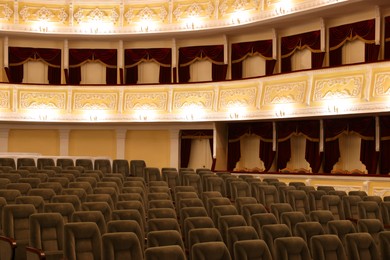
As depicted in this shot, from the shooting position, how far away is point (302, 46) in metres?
15.3

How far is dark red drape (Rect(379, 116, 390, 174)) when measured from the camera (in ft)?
42.7

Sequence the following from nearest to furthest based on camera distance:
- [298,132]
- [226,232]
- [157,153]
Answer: [226,232]
[298,132]
[157,153]

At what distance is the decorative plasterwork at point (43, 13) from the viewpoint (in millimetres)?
17359

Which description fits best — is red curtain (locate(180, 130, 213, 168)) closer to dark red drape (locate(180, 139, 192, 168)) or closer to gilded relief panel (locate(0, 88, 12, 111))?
dark red drape (locate(180, 139, 192, 168))

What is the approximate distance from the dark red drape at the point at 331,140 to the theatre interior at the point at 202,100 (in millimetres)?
25

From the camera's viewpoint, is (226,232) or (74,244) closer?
(74,244)

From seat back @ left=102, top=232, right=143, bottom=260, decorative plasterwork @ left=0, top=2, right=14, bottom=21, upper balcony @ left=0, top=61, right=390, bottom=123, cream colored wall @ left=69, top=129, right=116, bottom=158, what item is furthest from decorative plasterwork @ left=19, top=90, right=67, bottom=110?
seat back @ left=102, top=232, right=143, bottom=260

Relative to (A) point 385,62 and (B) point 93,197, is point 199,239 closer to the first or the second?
(B) point 93,197

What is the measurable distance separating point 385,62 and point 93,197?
23.9 ft

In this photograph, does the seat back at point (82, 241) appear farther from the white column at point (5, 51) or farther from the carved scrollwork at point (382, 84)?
the white column at point (5, 51)

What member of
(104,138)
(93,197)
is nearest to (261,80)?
(104,138)

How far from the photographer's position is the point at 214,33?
55.8 feet

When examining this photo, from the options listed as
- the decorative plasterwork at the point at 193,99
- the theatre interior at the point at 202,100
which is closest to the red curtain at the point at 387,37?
the theatre interior at the point at 202,100

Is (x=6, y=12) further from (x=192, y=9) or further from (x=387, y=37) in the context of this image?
(x=387, y=37)
